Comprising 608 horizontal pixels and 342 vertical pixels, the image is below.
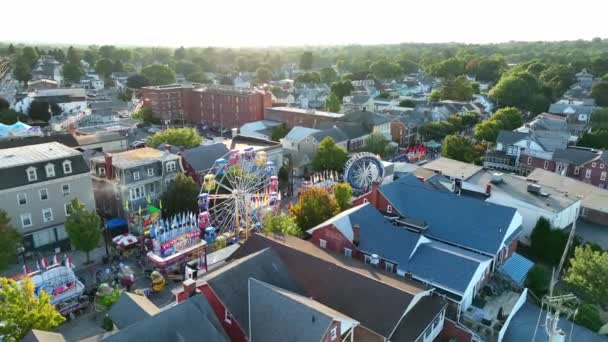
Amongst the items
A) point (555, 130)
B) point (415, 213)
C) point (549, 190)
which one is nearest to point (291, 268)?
point (415, 213)

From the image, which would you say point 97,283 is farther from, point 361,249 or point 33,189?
point 361,249

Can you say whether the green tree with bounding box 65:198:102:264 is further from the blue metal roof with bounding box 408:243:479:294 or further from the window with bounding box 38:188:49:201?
the blue metal roof with bounding box 408:243:479:294

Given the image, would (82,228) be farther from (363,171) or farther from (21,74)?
(21,74)

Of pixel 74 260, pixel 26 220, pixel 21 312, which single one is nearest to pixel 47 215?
pixel 26 220

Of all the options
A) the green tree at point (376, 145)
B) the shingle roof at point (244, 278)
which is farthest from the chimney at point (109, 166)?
the green tree at point (376, 145)

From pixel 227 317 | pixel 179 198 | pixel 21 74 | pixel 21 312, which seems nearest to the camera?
pixel 21 312

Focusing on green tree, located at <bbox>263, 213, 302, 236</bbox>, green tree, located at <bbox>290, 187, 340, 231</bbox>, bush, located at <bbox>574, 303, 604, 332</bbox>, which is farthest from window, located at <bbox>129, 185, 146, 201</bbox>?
bush, located at <bbox>574, 303, 604, 332</bbox>
